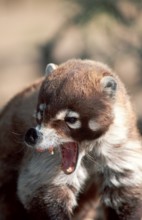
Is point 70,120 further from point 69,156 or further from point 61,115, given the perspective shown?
point 69,156

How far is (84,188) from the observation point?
246 inches

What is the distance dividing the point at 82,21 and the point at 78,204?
437cm

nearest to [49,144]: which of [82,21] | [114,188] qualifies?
[114,188]

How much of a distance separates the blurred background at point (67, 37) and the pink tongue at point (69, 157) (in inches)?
132

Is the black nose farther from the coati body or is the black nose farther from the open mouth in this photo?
the open mouth

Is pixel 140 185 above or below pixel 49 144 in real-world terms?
below

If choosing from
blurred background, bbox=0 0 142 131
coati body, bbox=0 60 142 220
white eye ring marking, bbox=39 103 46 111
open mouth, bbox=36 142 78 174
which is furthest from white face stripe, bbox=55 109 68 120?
blurred background, bbox=0 0 142 131

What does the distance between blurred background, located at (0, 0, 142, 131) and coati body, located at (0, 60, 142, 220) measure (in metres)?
3.11

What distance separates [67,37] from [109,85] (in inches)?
265

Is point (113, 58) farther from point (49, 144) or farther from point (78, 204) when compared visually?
point (49, 144)

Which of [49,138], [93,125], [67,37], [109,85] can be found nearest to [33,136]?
[49,138]

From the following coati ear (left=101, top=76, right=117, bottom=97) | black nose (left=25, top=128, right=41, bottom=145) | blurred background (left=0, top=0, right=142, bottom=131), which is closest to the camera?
black nose (left=25, top=128, right=41, bottom=145)

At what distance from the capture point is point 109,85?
228 inches

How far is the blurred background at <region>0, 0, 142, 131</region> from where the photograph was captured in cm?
1043
